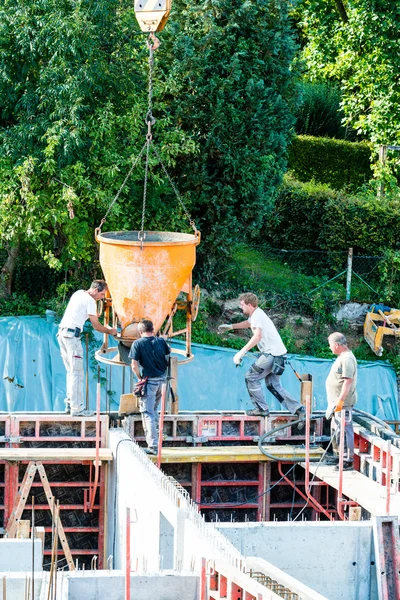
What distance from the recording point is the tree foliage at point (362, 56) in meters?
24.9

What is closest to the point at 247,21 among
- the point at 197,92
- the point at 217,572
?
the point at 197,92

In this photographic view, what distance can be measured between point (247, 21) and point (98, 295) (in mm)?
8697

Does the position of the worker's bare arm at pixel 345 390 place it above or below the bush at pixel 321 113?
below

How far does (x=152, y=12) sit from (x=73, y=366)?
15.1ft

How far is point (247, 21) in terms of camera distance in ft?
63.6

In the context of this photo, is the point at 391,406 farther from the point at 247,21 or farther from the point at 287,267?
the point at 247,21

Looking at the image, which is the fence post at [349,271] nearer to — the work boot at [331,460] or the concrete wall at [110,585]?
the work boot at [331,460]

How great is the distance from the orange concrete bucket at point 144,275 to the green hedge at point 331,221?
35.4 feet

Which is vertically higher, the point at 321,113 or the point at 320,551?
the point at 321,113

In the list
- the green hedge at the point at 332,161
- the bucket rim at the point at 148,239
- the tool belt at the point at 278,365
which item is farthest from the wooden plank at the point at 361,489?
the green hedge at the point at 332,161

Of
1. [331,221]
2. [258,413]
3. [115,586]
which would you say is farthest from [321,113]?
[115,586]

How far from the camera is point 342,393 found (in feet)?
39.5

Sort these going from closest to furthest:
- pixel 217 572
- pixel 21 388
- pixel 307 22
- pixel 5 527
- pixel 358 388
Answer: pixel 217 572 < pixel 5 527 < pixel 21 388 < pixel 358 388 < pixel 307 22

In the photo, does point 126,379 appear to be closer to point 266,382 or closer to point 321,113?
point 266,382
